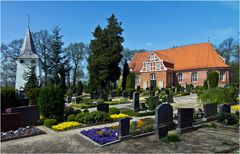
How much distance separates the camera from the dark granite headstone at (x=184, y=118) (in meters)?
13.0

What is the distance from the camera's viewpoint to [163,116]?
42.6 feet

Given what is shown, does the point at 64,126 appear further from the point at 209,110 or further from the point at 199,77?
the point at 199,77

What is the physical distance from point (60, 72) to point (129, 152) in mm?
33609

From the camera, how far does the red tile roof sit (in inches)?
1921

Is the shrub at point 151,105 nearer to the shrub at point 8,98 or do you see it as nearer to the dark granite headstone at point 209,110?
the dark granite headstone at point 209,110

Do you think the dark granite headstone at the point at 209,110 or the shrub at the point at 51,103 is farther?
the shrub at the point at 51,103

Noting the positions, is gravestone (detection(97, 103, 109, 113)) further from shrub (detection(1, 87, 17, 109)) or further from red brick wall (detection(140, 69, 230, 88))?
red brick wall (detection(140, 69, 230, 88))

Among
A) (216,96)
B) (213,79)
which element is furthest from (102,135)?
(213,79)

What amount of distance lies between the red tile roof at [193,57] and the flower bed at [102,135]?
128 feet

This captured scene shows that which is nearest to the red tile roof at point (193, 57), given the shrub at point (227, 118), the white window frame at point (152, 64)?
the white window frame at point (152, 64)

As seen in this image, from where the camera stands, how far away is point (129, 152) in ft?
33.0

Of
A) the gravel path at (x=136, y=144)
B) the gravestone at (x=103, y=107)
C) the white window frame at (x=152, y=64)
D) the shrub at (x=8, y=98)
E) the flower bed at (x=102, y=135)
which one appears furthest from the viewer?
the white window frame at (x=152, y=64)

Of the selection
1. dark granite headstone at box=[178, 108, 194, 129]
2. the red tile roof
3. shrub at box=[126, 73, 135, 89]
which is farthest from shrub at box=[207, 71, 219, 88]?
dark granite headstone at box=[178, 108, 194, 129]

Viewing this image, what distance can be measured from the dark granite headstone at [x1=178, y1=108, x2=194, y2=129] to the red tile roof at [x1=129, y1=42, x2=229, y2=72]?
36.8 meters
